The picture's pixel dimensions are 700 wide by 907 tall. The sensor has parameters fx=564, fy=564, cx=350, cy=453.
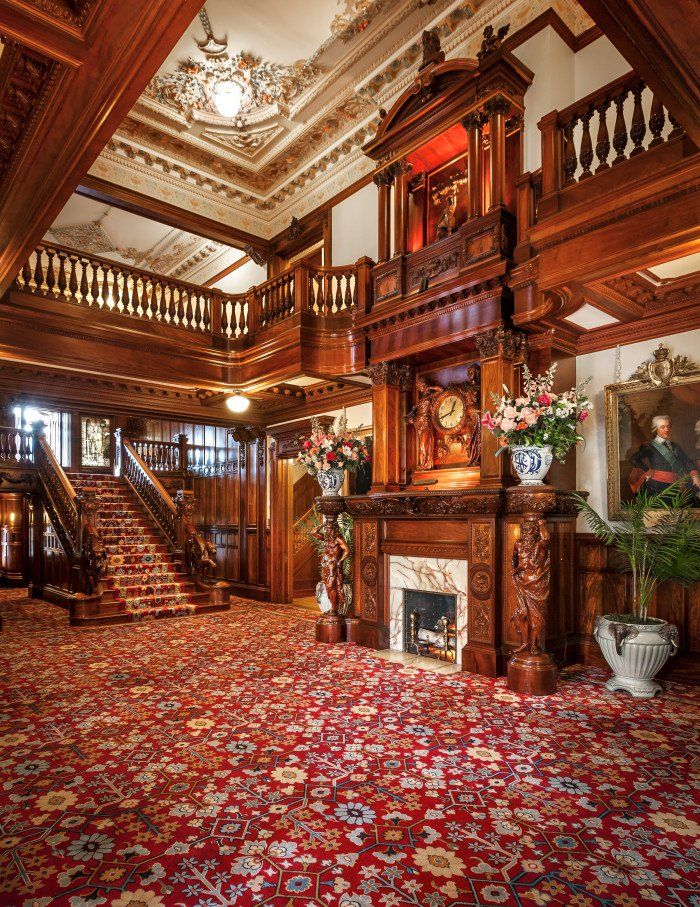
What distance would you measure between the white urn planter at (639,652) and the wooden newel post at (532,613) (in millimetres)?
509

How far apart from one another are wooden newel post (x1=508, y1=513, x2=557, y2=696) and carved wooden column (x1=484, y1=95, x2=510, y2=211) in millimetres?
3244

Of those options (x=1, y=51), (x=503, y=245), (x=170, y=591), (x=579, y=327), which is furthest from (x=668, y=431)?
(x=170, y=591)

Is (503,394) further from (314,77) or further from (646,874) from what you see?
(314,77)

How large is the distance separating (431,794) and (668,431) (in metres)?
3.88

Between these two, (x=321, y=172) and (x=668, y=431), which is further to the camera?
(x=321, y=172)

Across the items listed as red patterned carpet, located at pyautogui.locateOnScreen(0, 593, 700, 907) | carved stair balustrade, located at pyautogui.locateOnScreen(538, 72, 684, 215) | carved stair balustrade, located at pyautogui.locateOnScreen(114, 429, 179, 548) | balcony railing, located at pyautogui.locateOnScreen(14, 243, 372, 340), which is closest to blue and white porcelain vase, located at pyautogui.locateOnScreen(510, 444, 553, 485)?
red patterned carpet, located at pyautogui.locateOnScreen(0, 593, 700, 907)

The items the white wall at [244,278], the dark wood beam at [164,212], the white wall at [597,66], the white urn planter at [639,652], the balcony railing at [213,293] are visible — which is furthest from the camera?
the white wall at [244,278]

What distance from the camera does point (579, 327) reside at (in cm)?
556

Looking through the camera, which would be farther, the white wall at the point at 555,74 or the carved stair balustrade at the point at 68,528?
the carved stair balustrade at the point at 68,528

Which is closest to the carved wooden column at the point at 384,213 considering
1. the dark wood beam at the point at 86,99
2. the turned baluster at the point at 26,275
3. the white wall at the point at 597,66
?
the white wall at the point at 597,66

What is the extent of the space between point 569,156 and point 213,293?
5.56 meters

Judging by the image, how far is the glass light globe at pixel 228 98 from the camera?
796 centimetres

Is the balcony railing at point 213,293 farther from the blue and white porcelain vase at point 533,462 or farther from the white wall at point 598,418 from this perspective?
the blue and white porcelain vase at point 533,462

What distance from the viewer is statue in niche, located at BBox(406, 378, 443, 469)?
6.39 m
